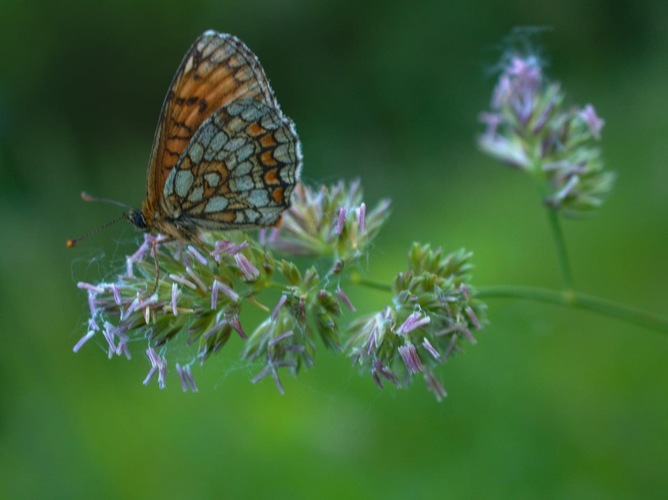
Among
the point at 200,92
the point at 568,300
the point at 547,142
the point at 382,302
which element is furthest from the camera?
the point at 382,302

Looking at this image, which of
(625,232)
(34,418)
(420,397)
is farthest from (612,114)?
(34,418)

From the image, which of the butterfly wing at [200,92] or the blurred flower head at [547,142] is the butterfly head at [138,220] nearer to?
the butterfly wing at [200,92]

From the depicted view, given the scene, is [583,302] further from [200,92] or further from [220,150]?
[200,92]

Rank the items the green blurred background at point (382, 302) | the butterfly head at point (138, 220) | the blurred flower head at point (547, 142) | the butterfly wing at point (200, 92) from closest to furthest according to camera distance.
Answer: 1. the butterfly wing at point (200, 92)
2. the butterfly head at point (138, 220)
3. the blurred flower head at point (547, 142)
4. the green blurred background at point (382, 302)

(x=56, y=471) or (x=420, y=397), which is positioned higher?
(x=420, y=397)

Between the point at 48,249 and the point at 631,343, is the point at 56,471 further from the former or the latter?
the point at 631,343

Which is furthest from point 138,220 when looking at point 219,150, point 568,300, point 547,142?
point 547,142

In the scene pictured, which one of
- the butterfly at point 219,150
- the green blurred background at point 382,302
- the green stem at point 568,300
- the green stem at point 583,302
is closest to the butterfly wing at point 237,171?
the butterfly at point 219,150
